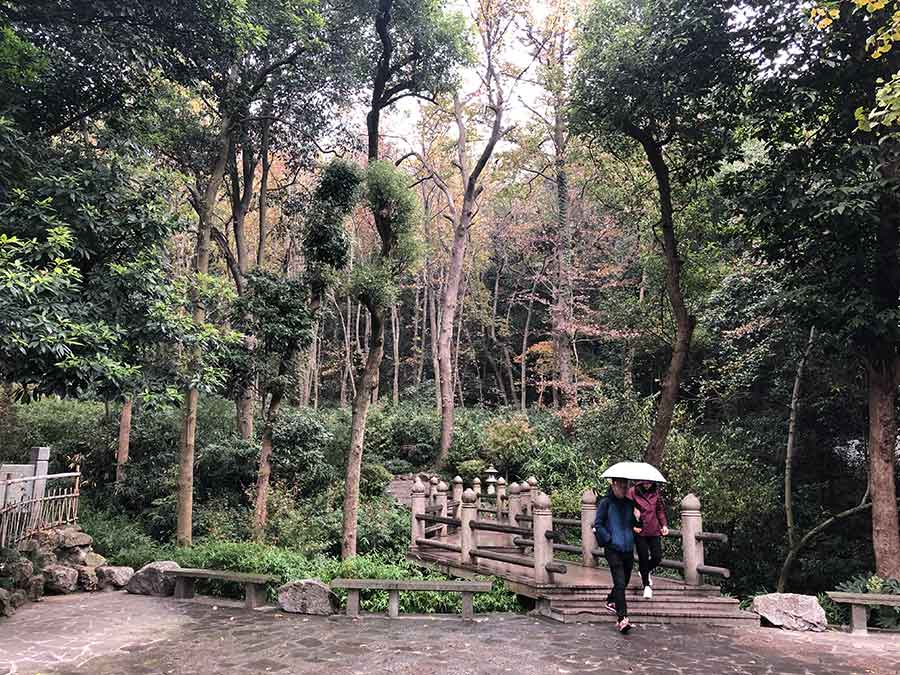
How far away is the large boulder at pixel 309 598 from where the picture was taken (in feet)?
25.5

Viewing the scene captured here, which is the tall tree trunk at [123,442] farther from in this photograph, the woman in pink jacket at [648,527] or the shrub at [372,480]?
the woman in pink jacket at [648,527]

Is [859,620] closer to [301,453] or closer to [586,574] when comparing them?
[586,574]

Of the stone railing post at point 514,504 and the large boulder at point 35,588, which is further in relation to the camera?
the stone railing post at point 514,504

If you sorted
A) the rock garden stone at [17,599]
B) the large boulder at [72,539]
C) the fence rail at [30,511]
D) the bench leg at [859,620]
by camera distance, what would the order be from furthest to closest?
the large boulder at [72,539]
the fence rail at [30,511]
the rock garden stone at [17,599]
the bench leg at [859,620]

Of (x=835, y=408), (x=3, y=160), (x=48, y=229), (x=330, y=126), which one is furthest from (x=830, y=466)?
(x=3, y=160)

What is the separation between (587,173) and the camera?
18.6m

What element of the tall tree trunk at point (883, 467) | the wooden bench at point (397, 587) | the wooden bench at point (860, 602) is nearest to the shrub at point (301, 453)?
the wooden bench at point (397, 587)

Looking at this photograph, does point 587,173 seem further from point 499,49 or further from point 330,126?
point 330,126

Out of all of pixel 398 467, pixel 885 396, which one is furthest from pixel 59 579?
pixel 885 396

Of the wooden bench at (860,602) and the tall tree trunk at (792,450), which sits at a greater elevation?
the tall tree trunk at (792,450)

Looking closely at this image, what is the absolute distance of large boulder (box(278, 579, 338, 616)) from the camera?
777cm

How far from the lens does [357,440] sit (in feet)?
34.7

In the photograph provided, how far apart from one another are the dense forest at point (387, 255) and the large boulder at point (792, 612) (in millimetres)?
2585

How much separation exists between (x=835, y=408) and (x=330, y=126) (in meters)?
13.7
